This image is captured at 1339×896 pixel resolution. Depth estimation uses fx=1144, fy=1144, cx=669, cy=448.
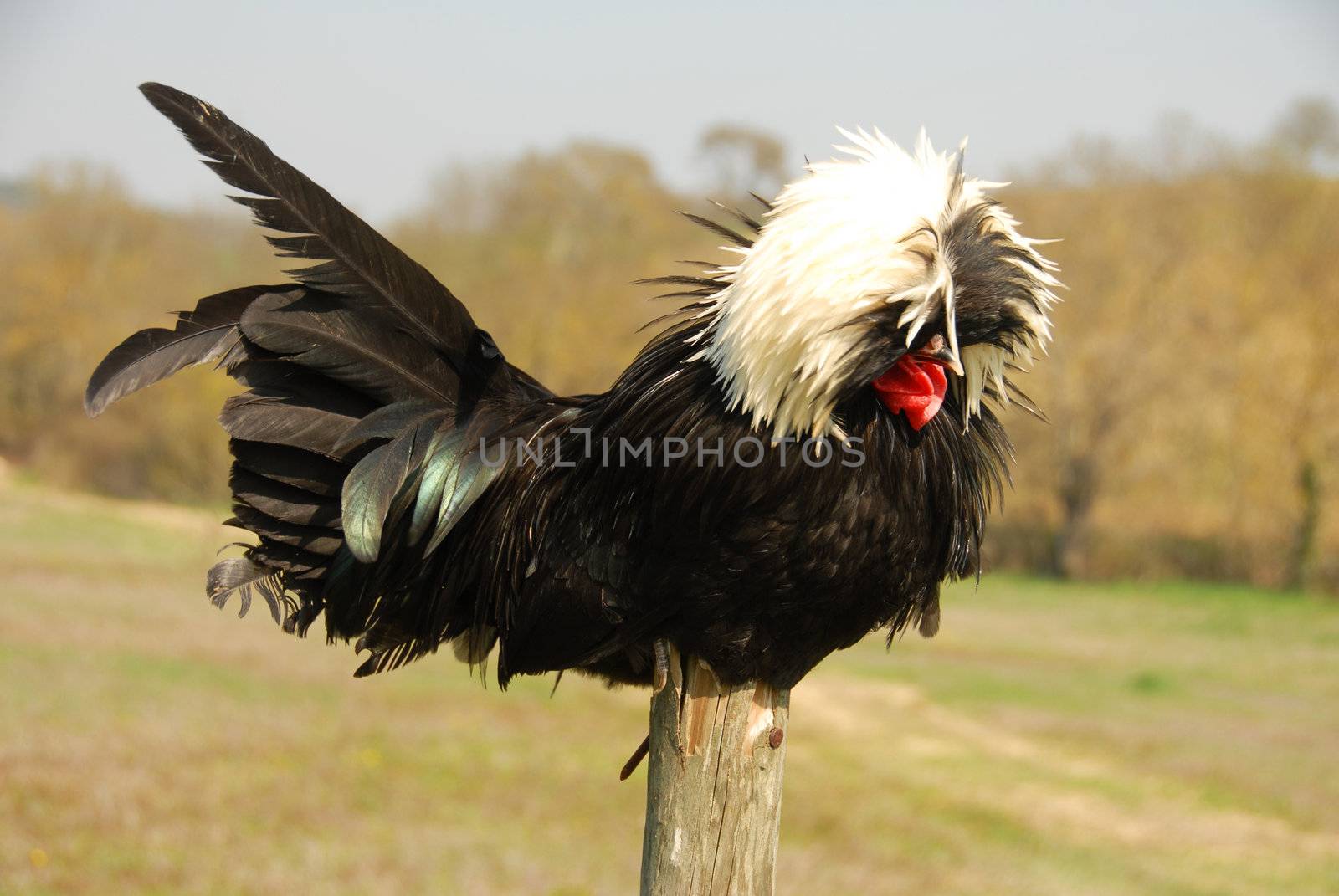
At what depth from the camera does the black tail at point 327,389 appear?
314 centimetres

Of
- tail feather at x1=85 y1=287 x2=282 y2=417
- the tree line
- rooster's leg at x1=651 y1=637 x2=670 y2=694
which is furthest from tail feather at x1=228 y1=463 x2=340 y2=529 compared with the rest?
the tree line

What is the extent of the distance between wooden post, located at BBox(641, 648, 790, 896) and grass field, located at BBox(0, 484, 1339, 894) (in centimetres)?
409

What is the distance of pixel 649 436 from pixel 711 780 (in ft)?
3.14

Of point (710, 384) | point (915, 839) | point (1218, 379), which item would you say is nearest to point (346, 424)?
point (710, 384)

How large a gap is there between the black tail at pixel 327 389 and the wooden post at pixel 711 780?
2.87ft

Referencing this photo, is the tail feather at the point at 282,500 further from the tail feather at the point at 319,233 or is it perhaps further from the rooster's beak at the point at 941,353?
the rooster's beak at the point at 941,353

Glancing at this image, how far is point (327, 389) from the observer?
3.35 m

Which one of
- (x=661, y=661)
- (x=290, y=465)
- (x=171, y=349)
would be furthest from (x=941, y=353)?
(x=171, y=349)

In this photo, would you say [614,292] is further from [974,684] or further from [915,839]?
[915,839]

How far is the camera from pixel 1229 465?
28.9 metres

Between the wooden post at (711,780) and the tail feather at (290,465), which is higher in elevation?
the tail feather at (290,465)

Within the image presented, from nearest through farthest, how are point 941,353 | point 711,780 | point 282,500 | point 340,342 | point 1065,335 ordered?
point 941,353 < point 711,780 < point 340,342 < point 282,500 < point 1065,335

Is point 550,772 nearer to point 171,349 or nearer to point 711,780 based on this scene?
point 711,780

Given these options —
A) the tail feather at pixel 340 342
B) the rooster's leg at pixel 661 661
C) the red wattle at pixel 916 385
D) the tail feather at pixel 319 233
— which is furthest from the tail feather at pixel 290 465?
the red wattle at pixel 916 385
